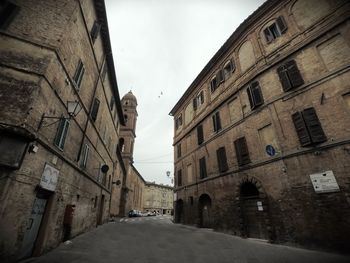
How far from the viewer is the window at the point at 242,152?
11.2 m

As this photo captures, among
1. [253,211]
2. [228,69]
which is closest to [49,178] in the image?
[253,211]

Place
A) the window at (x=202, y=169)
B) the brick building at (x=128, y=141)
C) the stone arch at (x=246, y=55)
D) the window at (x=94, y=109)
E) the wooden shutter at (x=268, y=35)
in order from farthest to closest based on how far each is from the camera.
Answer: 1. the brick building at (x=128, y=141)
2. the window at (x=202, y=169)
3. the stone arch at (x=246, y=55)
4. the wooden shutter at (x=268, y=35)
5. the window at (x=94, y=109)

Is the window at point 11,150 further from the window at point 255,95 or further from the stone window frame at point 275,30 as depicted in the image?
the stone window frame at point 275,30

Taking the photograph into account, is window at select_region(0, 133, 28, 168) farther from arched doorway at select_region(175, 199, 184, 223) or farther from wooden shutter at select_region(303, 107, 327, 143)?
arched doorway at select_region(175, 199, 184, 223)

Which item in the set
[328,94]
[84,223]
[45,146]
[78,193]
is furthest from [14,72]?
[328,94]

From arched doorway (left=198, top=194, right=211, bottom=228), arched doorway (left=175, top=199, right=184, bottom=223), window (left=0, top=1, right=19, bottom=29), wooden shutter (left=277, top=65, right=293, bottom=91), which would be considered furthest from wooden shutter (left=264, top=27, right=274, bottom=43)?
arched doorway (left=175, top=199, right=184, bottom=223)

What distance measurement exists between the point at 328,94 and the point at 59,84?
11.8m

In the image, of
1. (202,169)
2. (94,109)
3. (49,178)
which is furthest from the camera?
(202,169)

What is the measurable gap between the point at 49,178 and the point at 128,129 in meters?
31.5

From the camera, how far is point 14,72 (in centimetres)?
537

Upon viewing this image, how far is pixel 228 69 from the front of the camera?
14977 mm

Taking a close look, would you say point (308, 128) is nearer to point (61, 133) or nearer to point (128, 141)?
point (61, 133)

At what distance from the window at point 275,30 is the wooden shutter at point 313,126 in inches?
237

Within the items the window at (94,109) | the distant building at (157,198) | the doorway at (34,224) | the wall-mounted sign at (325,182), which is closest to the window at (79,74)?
the window at (94,109)
